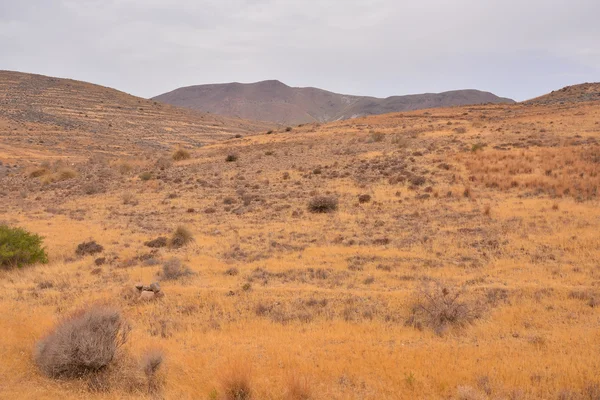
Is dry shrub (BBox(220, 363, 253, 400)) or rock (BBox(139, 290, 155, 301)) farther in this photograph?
rock (BBox(139, 290, 155, 301))

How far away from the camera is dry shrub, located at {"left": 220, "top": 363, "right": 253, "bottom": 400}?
20.4 ft

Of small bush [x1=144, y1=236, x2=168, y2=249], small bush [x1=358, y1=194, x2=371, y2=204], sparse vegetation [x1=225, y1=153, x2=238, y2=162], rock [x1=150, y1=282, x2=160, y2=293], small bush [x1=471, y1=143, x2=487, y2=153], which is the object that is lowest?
small bush [x1=144, y1=236, x2=168, y2=249]

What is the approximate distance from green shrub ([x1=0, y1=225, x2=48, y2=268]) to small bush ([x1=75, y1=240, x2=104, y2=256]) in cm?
102

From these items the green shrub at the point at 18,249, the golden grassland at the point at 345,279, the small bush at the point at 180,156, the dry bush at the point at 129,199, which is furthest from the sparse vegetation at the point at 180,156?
the green shrub at the point at 18,249

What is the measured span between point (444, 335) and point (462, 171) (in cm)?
1788

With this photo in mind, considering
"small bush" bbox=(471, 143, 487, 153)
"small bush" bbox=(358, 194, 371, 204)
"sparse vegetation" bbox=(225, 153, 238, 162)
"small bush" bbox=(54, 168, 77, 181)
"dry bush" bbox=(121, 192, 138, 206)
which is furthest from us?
"sparse vegetation" bbox=(225, 153, 238, 162)

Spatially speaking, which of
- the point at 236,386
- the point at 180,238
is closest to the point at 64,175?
the point at 180,238

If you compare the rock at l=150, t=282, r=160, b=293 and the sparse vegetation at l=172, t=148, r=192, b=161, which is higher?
the sparse vegetation at l=172, t=148, r=192, b=161

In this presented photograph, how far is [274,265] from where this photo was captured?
40.2ft

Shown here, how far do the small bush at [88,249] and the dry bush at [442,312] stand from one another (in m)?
10.6

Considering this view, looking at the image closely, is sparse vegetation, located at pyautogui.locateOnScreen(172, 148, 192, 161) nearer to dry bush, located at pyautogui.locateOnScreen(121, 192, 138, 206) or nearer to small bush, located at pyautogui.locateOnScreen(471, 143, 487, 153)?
dry bush, located at pyautogui.locateOnScreen(121, 192, 138, 206)

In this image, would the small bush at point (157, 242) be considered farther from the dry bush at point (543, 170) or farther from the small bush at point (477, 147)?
the small bush at point (477, 147)

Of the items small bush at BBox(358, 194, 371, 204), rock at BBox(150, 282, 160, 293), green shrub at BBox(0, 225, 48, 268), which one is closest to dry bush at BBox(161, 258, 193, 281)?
rock at BBox(150, 282, 160, 293)

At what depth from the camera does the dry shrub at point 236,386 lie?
20.4ft
